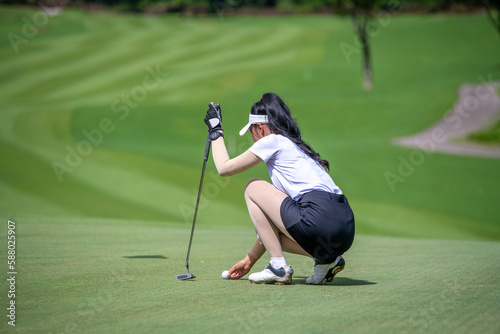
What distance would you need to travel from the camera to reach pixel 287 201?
4.45m

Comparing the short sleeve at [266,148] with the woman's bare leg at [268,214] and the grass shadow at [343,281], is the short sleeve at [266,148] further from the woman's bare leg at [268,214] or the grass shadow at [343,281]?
the grass shadow at [343,281]

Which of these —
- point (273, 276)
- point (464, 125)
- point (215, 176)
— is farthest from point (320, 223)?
point (464, 125)

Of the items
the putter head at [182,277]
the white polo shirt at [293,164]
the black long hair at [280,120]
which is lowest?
the putter head at [182,277]

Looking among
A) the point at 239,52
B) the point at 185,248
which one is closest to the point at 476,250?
the point at 185,248

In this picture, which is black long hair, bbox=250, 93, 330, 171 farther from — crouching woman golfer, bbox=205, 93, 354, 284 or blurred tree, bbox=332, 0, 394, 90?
blurred tree, bbox=332, 0, 394, 90

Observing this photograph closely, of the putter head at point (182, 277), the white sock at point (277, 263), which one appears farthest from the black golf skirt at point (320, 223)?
the putter head at point (182, 277)

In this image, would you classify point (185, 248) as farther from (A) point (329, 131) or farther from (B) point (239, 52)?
(B) point (239, 52)

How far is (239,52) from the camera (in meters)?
36.4

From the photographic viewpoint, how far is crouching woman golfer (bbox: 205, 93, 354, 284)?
436 cm

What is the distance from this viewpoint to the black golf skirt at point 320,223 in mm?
4320

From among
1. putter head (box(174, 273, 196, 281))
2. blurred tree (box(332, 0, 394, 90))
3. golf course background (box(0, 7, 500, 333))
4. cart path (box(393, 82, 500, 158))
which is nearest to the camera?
golf course background (box(0, 7, 500, 333))

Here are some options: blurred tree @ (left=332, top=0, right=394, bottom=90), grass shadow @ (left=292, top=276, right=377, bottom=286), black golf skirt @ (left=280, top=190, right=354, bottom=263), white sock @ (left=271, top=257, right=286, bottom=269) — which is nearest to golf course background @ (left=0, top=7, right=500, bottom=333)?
grass shadow @ (left=292, top=276, right=377, bottom=286)

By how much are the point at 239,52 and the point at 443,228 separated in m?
26.1

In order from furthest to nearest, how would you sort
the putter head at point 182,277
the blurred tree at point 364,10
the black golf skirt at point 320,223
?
the blurred tree at point 364,10
the putter head at point 182,277
the black golf skirt at point 320,223
